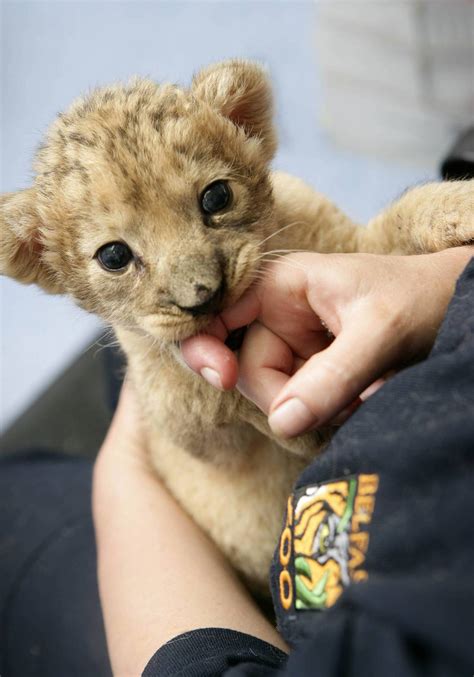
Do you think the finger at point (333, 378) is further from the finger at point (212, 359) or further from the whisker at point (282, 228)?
the whisker at point (282, 228)

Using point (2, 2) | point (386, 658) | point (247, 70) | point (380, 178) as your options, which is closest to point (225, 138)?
point (247, 70)

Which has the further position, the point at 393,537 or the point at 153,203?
the point at 153,203

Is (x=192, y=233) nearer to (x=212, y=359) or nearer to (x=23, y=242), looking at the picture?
(x=212, y=359)

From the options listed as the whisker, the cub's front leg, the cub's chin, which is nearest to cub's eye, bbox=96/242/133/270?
the cub's chin

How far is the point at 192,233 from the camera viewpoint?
1021mm

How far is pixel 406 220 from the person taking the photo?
3.91 ft

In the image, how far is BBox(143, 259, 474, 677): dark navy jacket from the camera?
23.8 inches

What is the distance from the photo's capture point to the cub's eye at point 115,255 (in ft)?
3.56

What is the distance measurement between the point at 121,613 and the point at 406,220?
2.87ft

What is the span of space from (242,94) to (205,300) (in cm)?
47

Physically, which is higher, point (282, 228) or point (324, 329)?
point (282, 228)

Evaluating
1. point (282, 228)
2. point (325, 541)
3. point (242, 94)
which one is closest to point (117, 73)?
point (242, 94)

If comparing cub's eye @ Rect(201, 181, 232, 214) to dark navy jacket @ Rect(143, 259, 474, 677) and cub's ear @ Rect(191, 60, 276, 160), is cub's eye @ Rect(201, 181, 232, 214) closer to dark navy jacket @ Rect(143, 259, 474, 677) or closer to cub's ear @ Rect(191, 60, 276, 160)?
cub's ear @ Rect(191, 60, 276, 160)

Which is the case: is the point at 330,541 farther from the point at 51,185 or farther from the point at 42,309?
the point at 42,309
